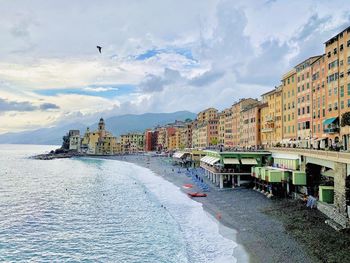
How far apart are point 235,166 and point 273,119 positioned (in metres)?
24.3

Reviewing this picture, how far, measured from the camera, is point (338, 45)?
61.9m

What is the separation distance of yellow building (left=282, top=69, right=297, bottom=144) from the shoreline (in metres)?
24.8

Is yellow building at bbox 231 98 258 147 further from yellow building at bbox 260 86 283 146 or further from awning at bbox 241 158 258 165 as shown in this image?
awning at bbox 241 158 258 165

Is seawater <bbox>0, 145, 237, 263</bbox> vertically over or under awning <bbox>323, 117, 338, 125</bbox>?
under

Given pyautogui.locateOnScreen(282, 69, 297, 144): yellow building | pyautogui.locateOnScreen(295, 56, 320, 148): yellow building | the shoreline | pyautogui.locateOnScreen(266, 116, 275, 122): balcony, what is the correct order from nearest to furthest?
1. the shoreline
2. pyautogui.locateOnScreen(295, 56, 320, 148): yellow building
3. pyautogui.locateOnScreen(282, 69, 297, 144): yellow building
4. pyautogui.locateOnScreen(266, 116, 275, 122): balcony

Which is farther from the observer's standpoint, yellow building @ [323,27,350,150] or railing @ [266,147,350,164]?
yellow building @ [323,27,350,150]

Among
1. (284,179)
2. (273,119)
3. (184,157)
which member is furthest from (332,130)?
(184,157)

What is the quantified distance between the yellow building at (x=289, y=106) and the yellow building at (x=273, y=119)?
2.98 metres

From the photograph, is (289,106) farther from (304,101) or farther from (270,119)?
(270,119)

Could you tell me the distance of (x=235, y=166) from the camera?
79438mm

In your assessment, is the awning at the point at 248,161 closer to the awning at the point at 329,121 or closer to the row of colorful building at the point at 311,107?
the row of colorful building at the point at 311,107

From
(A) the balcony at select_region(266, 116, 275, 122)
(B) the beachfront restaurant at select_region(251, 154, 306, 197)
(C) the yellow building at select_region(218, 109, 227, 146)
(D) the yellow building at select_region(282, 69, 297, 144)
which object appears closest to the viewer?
(B) the beachfront restaurant at select_region(251, 154, 306, 197)

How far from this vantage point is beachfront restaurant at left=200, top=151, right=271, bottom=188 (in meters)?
77.4

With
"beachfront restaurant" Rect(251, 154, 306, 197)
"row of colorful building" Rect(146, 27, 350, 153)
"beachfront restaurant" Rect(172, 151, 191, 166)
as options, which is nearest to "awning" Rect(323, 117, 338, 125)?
"row of colorful building" Rect(146, 27, 350, 153)
